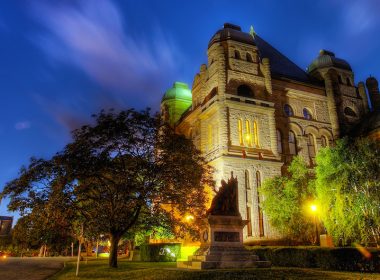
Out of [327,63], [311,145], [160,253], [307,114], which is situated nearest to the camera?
[160,253]

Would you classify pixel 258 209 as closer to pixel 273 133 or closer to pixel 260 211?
pixel 260 211

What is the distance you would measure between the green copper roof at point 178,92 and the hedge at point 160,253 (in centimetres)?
2913

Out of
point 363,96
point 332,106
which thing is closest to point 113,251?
point 332,106

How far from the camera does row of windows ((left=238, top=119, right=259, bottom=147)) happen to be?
37.2 meters

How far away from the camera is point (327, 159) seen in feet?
88.9

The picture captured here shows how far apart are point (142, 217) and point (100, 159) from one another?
688 cm

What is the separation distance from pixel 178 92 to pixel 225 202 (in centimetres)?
3977

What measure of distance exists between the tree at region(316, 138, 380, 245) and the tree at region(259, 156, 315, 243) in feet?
13.7

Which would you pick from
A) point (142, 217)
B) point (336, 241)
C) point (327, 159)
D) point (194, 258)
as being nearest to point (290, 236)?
point (336, 241)

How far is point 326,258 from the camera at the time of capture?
1836cm

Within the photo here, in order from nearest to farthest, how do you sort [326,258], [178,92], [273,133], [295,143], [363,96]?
[326,258], [273,133], [295,143], [363,96], [178,92]

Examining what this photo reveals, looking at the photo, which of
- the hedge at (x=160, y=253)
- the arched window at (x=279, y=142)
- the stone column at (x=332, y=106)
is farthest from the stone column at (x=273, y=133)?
the hedge at (x=160, y=253)

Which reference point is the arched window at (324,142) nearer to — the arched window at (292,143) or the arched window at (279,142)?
the arched window at (292,143)

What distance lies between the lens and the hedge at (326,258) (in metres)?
16.8
